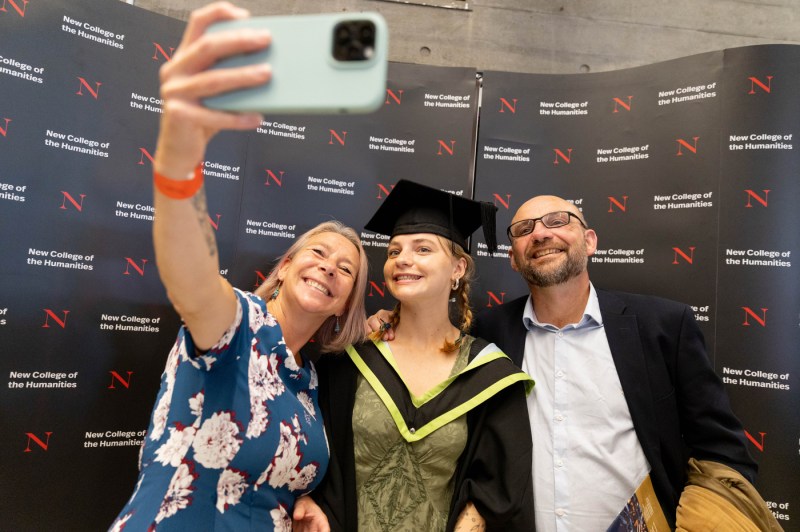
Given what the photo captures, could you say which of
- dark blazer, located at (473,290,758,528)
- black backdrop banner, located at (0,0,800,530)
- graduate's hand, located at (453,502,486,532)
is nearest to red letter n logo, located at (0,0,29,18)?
black backdrop banner, located at (0,0,800,530)

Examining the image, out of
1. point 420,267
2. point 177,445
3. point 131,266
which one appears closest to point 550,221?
point 420,267

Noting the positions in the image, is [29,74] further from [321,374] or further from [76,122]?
[321,374]

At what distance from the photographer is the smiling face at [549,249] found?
2244 millimetres

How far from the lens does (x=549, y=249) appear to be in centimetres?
230

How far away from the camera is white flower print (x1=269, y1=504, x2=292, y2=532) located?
5.44 ft

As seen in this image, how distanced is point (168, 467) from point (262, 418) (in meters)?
0.29

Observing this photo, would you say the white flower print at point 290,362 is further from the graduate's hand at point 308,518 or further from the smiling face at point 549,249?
the smiling face at point 549,249

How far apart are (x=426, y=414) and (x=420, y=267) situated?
59 centimetres

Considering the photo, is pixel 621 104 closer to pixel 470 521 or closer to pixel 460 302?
pixel 460 302

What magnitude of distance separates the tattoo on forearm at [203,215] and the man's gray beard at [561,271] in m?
1.54

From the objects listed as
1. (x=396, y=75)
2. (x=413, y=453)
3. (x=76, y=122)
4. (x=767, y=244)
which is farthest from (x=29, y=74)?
(x=767, y=244)

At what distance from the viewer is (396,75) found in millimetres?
3027

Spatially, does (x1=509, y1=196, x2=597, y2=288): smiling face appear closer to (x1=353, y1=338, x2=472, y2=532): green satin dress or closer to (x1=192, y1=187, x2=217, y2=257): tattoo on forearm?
(x1=353, y1=338, x2=472, y2=532): green satin dress

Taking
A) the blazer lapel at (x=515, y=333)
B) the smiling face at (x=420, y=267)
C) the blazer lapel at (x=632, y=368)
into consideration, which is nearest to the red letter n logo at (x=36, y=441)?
the smiling face at (x=420, y=267)
